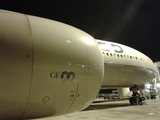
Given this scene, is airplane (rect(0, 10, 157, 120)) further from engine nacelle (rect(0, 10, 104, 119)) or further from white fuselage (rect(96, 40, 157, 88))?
white fuselage (rect(96, 40, 157, 88))

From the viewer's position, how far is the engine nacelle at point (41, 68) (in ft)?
10.2

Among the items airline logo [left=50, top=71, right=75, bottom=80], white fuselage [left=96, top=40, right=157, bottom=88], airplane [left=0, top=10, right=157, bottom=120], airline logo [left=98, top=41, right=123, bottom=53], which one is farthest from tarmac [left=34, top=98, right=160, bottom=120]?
airline logo [left=50, top=71, right=75, bottom=80]

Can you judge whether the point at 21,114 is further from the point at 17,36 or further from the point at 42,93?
the point at 17,36

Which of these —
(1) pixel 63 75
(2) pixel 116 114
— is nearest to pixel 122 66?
(2) pixel 116 114

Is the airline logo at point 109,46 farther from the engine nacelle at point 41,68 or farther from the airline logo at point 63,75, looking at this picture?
the airline logo at point 63,75

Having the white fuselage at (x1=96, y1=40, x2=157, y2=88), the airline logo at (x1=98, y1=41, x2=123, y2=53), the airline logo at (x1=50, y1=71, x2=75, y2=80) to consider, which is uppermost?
the airline logo at (x1=98, y1=41, x2=123, y2=53)

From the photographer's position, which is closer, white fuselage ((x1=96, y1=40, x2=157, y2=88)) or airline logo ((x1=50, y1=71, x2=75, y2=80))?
airline logo ((x1=50, y1=71, x2=75, y2=80))

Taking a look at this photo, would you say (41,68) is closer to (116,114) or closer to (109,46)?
(116,114)

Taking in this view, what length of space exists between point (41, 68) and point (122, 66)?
10.9 metres

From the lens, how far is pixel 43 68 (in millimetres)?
3352

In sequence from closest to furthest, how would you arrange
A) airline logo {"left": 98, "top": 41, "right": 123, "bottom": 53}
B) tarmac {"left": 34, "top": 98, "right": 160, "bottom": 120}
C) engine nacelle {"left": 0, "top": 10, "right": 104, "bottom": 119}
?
engine nacelle {"left": 0, "top": 10, "right": 104, "bottom": 119} → tarmac {"left": 34, "top": 98, "right": 160, "bottom": 120} → airline logo {"left": 98, "top": 41, "right": 123, "bottom": 53}

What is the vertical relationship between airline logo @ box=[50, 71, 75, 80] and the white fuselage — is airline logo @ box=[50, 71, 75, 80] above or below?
below

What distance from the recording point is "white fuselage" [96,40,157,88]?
1268 centimetres

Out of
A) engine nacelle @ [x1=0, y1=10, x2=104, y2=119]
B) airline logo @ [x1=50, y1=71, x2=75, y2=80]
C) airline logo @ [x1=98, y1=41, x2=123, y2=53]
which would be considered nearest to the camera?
engine nacelle @ [x1=0, y1=10, x2=104, y2=119]
